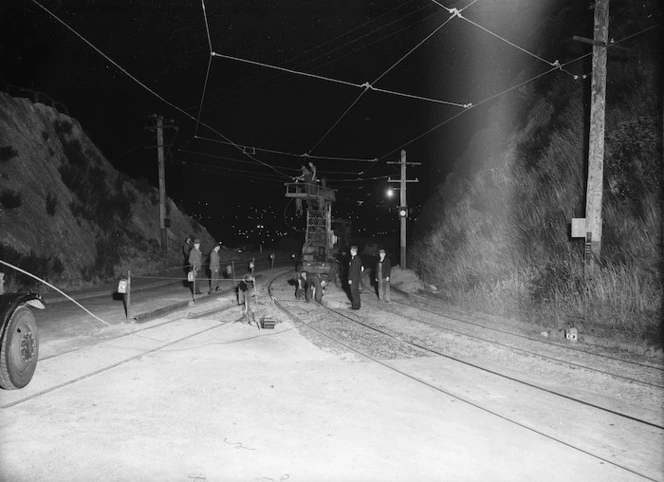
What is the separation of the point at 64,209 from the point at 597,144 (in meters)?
23.4

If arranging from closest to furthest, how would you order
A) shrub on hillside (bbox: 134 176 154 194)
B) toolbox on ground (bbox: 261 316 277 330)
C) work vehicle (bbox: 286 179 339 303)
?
toolbox on ground (bbox: 261 316 277 330) → work vehicle (bbox: 286 179 339 303) → shrub on hillside (bbox: 134 176 154 194)

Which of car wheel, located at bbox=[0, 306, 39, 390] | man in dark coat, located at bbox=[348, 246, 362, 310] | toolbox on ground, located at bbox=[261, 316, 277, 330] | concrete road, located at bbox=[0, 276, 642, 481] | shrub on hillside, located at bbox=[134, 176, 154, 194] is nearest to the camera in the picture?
concrete road, located at bbox=[0, 276, 642, 481]

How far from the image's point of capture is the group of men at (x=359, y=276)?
1393 cm

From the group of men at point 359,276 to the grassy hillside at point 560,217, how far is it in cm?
250

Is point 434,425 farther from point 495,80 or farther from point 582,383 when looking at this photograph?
point 495,80

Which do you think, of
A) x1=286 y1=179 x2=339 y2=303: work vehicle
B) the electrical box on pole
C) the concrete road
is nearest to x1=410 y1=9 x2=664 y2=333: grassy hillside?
the electrical box on pole

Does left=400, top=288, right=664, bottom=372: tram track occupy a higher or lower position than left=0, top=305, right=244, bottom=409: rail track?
higher

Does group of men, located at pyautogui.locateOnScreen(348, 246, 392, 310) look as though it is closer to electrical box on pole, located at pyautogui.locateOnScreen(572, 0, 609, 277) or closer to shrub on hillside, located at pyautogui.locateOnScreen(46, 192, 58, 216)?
electrical box on pole, located at pyautogui.locateOnScreen(572, 0, 609, 277)

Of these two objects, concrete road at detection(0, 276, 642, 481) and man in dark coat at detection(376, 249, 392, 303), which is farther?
man in dark coat at detection(376, 249, 392, 303)

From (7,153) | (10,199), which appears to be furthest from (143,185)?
(10,199)

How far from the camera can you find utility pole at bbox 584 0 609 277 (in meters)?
11.0

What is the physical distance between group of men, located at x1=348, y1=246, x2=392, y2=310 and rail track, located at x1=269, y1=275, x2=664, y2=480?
6.95 feet

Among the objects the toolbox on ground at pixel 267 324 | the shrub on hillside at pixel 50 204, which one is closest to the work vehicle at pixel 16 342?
the toolbox on ground at pixel 267 324

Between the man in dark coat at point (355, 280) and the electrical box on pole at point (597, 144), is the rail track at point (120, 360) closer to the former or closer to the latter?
the man in dark coat at point (355, 280)
